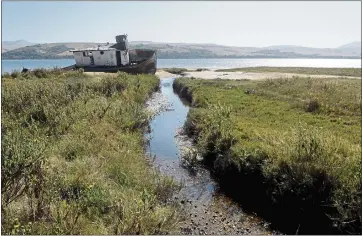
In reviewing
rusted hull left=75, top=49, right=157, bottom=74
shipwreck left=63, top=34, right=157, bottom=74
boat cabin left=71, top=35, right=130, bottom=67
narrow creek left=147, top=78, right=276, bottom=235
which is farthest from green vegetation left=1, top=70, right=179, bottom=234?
boat cabin left=71, top=35, right=130, bottom=67

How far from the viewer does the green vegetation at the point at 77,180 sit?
26.0 feet

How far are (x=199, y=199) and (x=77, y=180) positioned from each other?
14.6 feet

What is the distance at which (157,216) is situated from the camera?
866 cm

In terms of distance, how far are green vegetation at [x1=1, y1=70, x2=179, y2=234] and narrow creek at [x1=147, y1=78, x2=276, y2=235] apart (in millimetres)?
999

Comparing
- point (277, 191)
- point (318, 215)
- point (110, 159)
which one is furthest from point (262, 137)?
point (110, 159)

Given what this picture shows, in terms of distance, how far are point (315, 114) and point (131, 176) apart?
15.8 m

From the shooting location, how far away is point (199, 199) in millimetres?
12461

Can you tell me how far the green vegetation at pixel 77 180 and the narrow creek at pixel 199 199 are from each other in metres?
1.00

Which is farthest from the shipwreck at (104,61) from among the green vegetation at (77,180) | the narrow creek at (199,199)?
the green vegetation at (77,180)

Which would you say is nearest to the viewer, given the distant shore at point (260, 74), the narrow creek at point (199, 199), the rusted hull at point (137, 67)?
the narrow creek at point (199, 199)

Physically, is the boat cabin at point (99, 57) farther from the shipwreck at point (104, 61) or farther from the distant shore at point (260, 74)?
the distant shore at point (260, 74)

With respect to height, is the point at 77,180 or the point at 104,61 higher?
the point at 77,180

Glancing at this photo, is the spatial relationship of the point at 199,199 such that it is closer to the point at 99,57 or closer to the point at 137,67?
the point at 137,67

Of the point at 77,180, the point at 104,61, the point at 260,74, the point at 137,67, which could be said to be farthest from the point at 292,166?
the point at 260,74
